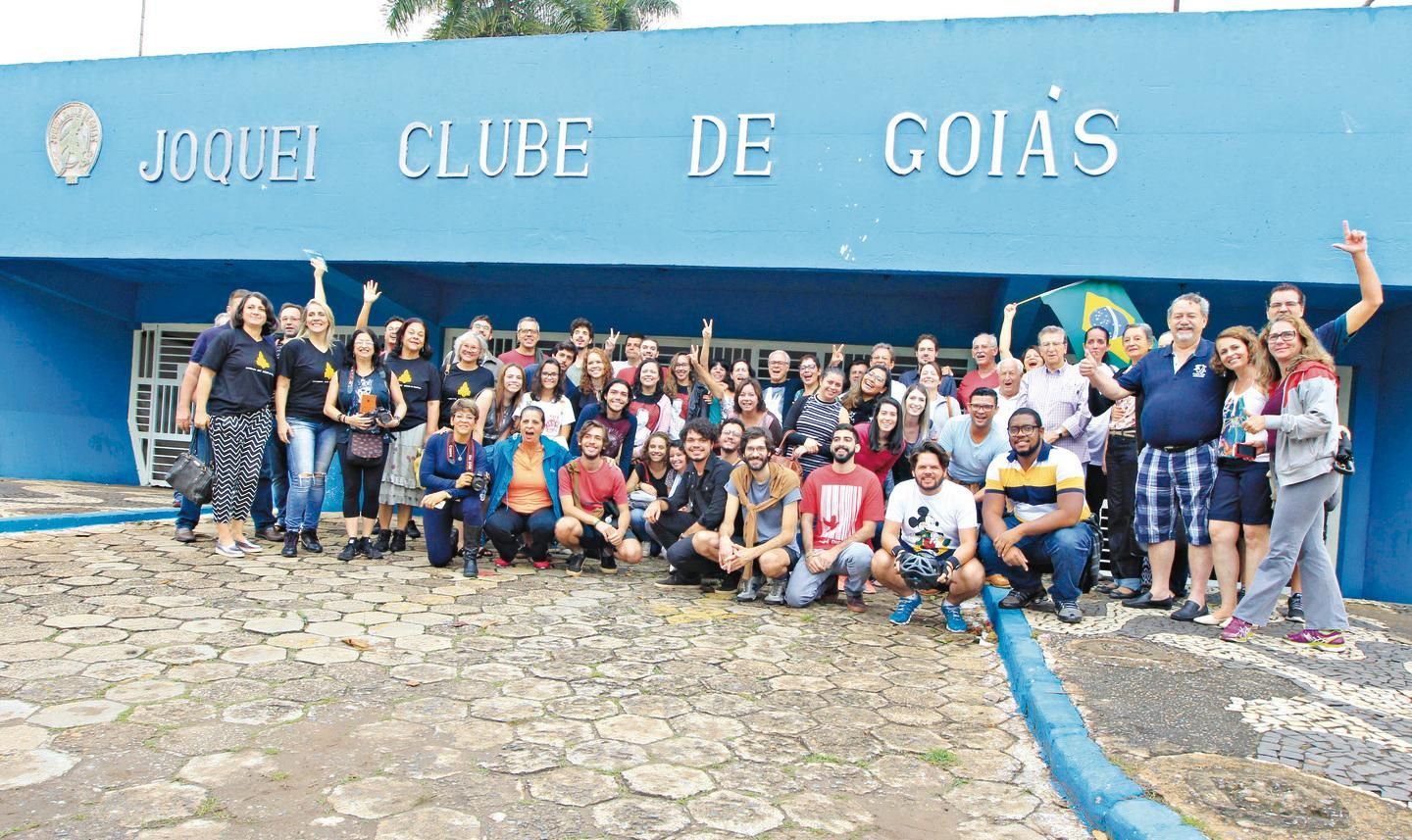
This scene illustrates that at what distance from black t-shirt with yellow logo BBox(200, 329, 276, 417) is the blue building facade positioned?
11.0 ft

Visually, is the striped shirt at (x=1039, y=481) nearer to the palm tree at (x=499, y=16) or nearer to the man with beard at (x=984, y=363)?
the man with beard at (x=984, y=363)

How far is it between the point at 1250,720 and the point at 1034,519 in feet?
6.41

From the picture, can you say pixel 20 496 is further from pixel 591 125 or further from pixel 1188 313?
pixel 1188 313

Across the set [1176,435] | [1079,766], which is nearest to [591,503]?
[1176,435]

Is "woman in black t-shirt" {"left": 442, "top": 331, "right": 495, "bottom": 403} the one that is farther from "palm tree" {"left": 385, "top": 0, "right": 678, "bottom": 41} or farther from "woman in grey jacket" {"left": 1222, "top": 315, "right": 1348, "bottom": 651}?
"palm tree" {"left": 385, "top": 0, "right": 678, "bottom": 41}

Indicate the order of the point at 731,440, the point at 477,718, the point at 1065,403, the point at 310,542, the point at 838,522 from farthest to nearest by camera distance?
the point at 310,542, the point at 1065,403, the point at 731,440, the point at 838,522, the point at 477,718

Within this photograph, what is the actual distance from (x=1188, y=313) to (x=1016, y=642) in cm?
223

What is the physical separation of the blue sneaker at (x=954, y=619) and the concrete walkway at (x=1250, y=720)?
0.41m

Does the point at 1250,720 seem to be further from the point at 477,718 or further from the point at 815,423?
the point at 815,423

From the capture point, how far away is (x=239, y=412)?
6.46 meters

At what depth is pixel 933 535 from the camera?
5.52m

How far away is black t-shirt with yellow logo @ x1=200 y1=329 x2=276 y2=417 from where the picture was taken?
6359mm

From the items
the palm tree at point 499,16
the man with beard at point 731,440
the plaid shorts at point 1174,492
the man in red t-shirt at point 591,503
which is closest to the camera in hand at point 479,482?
the man in red t-shirt at point 591,503

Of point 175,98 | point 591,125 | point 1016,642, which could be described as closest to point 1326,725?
point 1016,642
